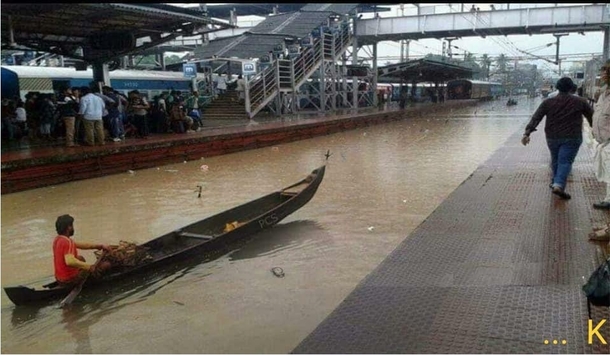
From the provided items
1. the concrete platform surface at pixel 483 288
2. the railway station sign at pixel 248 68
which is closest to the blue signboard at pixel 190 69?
the railway station sign at pixel 248 68

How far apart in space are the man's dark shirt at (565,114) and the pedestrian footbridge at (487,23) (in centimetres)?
2315

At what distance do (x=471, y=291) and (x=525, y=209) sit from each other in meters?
2.81

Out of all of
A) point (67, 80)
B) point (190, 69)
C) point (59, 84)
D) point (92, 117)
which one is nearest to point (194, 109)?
point (92, 117)

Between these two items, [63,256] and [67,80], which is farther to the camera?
[67,80]

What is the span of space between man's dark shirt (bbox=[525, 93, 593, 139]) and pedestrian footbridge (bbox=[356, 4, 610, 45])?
2315 centimetres

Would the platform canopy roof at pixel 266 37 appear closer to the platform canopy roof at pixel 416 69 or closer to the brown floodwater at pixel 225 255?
the platform canopy roof at pixel 416 69

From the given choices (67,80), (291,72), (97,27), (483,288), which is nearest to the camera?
(483,288)

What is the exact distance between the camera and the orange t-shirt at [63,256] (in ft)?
14.3

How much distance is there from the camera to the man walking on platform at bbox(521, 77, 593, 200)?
6219 millimetres

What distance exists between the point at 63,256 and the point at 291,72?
20.6 meters

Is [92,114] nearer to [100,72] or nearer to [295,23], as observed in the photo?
[100,72]

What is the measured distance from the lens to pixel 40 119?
1393 centimetres

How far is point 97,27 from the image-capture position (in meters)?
14.5

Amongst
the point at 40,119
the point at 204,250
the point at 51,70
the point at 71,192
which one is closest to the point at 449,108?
the point at 51,70
